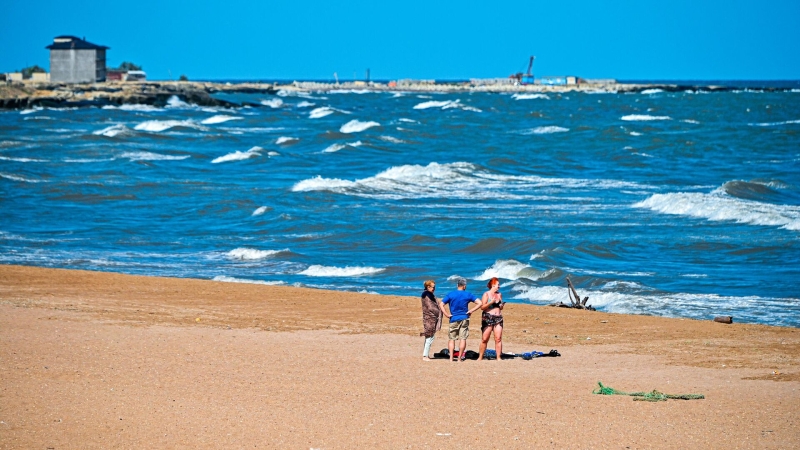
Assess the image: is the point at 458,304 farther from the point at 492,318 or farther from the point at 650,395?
the point at 650,395

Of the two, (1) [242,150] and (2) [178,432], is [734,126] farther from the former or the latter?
(2) [178,432]

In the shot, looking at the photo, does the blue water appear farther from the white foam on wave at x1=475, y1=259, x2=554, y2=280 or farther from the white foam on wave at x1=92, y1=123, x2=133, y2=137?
the white foam on wave at x1=92, y1=123, x2=133, y2=137

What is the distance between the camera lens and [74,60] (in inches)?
4156

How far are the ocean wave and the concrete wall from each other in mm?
90980

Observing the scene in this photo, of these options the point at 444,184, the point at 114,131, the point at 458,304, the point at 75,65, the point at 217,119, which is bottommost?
the point at 458,304

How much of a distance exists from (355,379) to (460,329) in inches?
63.6

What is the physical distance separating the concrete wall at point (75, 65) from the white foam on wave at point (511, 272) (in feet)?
311

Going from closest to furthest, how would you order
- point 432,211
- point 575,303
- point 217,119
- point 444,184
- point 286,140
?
point 575,303
point 432,211
point 444,184
point 286,140
point 217,119

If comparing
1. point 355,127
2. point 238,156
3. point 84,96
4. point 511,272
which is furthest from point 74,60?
point 511,272

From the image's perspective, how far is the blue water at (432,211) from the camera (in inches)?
714

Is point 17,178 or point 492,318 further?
point 17,178

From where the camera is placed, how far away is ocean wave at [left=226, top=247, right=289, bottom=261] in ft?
66.5

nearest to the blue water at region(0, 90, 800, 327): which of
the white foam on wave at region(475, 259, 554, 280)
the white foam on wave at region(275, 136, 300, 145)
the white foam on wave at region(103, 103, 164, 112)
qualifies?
the white foam on wave at region(475, 259, 554, 280)

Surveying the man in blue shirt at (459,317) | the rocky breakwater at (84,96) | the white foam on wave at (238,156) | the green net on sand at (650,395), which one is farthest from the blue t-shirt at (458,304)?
the rocky breakwater at (84,96)
